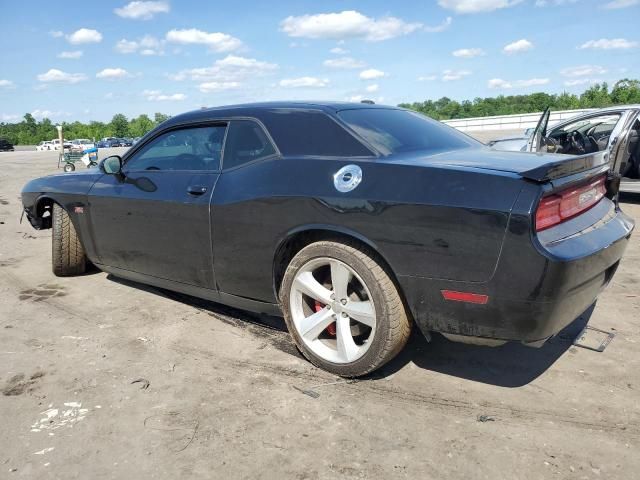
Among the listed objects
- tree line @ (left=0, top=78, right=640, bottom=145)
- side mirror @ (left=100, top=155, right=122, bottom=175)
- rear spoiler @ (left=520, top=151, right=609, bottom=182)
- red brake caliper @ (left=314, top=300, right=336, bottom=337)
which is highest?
tree line @ (left=0, top=78, right=640, bottom=145)

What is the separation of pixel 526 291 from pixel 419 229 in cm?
55

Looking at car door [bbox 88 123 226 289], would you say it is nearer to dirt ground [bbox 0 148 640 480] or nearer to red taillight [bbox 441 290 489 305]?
dirt ground [bbox 0 148 640 480]

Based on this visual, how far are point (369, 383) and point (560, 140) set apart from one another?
7167 millimetres

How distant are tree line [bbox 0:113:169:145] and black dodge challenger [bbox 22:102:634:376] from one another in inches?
3614

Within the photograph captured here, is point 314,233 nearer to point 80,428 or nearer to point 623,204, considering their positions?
point 80,428

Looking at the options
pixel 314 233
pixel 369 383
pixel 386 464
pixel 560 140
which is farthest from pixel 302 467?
pixel 560 140

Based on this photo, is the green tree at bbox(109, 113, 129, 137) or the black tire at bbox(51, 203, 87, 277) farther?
the green tree at bbox(109, 113, 129, 137)

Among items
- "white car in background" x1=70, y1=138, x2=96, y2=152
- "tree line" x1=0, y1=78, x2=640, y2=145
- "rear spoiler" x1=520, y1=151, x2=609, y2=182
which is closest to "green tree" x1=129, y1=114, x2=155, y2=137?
"tree line" x1=0, y1=78, x2=640, y2=145

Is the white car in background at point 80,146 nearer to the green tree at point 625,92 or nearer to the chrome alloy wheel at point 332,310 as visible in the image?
the chrome alloy wheel at point 332,310

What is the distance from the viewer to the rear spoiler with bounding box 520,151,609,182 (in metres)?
2.27

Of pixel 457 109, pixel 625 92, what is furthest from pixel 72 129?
pixel 625 92

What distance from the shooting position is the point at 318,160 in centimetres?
291

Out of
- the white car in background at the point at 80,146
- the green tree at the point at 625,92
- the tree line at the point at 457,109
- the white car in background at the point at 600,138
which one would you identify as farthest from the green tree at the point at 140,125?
the white car in background at the point at 600,138

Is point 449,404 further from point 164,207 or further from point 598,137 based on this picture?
point 598,137
